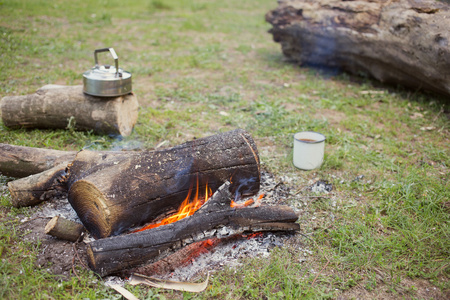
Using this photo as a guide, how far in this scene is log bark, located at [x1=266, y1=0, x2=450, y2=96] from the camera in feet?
16.4

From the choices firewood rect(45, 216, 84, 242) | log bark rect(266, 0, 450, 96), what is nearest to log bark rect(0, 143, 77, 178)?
firewood rect(45, 216, 84, 242)

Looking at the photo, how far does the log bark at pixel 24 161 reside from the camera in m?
3.34

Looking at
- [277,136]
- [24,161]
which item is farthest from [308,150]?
[24,161]

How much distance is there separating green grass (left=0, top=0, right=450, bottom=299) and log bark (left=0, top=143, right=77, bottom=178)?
0.59 ft

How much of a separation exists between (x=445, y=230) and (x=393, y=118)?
267 centimetres

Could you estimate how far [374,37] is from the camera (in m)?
5.84

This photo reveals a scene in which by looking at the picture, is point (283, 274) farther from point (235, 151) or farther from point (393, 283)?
point (235, 151)

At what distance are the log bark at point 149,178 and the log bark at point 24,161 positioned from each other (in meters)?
0.45

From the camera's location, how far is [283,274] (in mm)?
2500

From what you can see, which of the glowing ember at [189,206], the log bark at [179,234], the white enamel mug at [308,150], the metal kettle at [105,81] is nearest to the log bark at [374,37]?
the white enamel mug at [308,150]

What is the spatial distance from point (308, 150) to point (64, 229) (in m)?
2.45

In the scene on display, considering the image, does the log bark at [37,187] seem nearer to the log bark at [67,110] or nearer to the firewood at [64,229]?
the firewood at [64,229]

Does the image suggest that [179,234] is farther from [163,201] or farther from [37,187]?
[37,187]

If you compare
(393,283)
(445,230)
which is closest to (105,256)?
(393,283)
